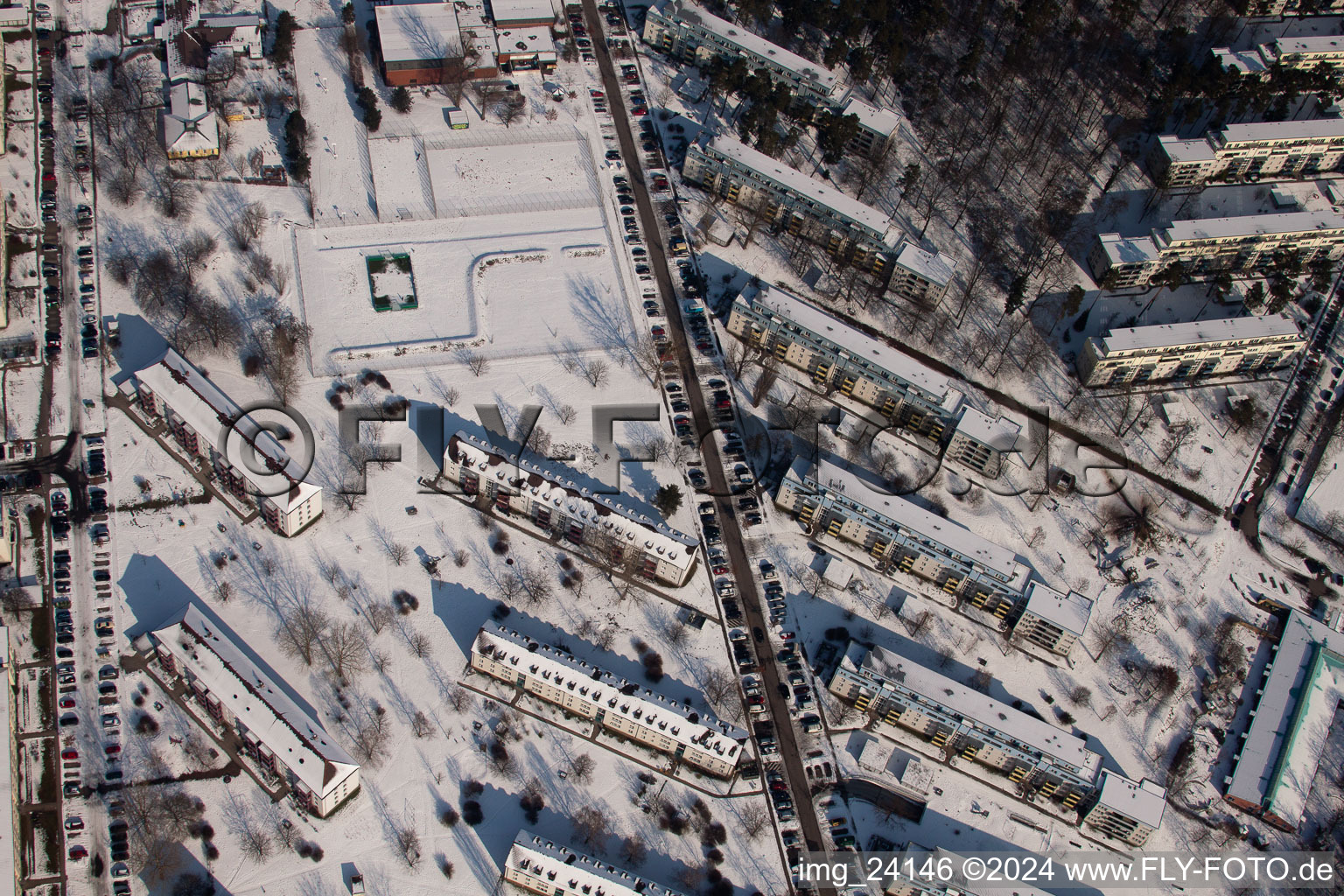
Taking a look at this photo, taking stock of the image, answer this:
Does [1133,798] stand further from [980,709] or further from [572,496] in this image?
[572,496]

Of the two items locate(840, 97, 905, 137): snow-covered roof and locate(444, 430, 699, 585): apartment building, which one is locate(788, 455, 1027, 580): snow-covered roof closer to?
locate(444, 430, 699, 585): apartment building

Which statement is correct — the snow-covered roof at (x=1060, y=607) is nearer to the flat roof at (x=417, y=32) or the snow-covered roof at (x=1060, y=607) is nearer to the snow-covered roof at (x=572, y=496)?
the snow-covered roof at (x=572, y=496)

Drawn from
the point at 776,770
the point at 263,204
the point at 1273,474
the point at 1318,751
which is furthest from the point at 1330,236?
the point at 263,204

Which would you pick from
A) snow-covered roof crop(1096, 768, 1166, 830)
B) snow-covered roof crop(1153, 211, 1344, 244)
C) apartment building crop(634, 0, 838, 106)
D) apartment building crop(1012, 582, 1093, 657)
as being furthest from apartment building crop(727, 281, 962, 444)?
snow-covered roof crop(1096, 768, 1166, 830)

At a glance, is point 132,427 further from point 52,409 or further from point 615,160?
point 615,160

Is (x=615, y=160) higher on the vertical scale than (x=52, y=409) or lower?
higher

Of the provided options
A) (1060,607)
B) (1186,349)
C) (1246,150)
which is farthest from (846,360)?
(1246,150)
